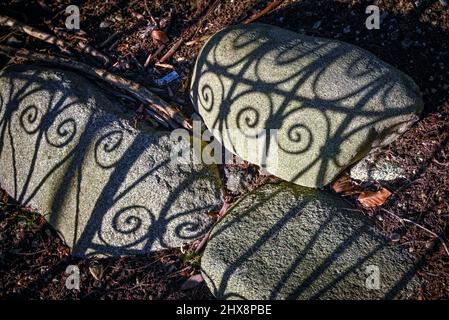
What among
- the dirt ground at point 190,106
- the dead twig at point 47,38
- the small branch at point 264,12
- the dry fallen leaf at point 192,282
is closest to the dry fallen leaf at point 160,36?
the dirt ground at point 190,106

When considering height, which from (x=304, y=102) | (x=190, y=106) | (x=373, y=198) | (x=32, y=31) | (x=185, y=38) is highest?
(x=32, y=31)

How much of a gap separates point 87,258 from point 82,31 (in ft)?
7.50

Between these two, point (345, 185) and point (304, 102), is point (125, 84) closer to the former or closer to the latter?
point (304, 102)

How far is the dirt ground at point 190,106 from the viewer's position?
125 inches

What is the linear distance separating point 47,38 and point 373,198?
3.34 m

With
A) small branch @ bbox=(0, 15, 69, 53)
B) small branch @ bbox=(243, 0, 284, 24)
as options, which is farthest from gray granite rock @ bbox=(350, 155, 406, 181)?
small branch @ bbox=(0, 15, 69, 53)

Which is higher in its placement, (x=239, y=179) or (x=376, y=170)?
(x=376, y=170)

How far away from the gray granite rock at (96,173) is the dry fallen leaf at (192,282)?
30 cm

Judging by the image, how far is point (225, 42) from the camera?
3473 millimetres

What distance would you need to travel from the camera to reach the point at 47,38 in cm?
418

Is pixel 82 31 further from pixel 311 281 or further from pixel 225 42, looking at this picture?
pixel 311 281

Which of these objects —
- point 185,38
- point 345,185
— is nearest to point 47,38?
point 185,38

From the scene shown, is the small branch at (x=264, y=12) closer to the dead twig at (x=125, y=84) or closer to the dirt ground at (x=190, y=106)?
the dirt ground at (x=190, y=106)
